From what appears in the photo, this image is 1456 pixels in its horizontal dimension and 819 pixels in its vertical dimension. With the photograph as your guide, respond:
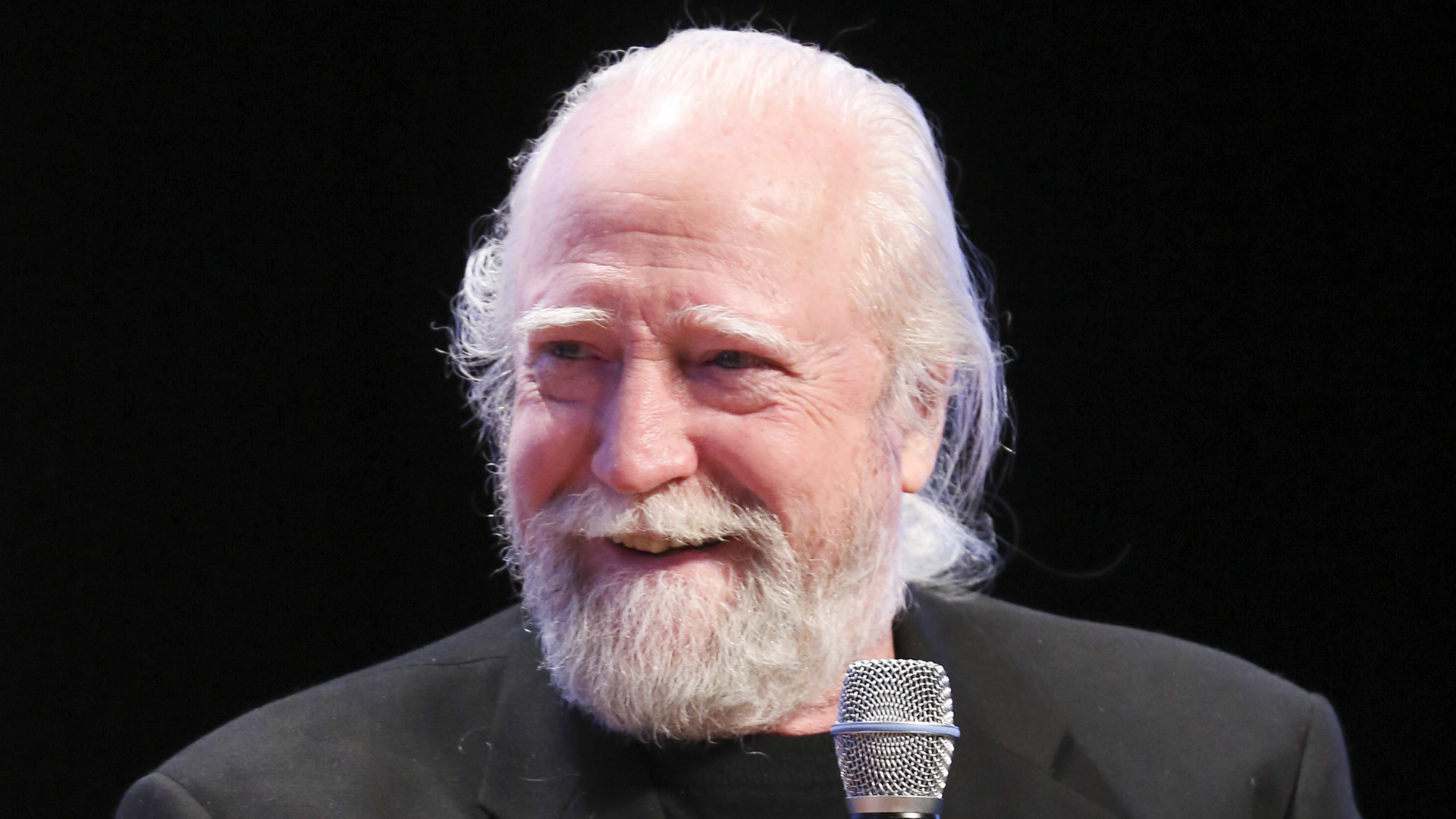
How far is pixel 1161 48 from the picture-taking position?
3.13m

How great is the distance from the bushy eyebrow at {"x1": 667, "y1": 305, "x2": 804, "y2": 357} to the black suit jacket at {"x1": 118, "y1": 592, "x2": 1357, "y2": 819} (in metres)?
0.71

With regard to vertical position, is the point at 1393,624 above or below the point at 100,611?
below

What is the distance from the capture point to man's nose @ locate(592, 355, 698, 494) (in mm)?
2129

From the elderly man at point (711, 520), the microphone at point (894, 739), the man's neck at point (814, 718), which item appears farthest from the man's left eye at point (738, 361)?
the microphone at point (894, 739)

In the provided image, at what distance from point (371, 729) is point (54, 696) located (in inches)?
35.3

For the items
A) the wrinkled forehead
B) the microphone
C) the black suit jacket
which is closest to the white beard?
the black suit jacket

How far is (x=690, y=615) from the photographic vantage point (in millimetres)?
2184

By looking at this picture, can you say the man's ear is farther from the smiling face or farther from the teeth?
the teeth

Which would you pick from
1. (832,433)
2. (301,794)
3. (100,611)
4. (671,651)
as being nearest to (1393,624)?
(832,433)

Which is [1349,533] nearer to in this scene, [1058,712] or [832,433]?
[1058,712]

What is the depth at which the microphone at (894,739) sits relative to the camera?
4.92ft

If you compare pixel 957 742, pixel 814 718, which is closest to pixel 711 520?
pixel 814 718

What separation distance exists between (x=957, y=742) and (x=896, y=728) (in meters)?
1.01

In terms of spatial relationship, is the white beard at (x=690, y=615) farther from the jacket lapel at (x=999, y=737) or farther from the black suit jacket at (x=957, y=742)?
the jacket lapel at (x=999, y=737)
